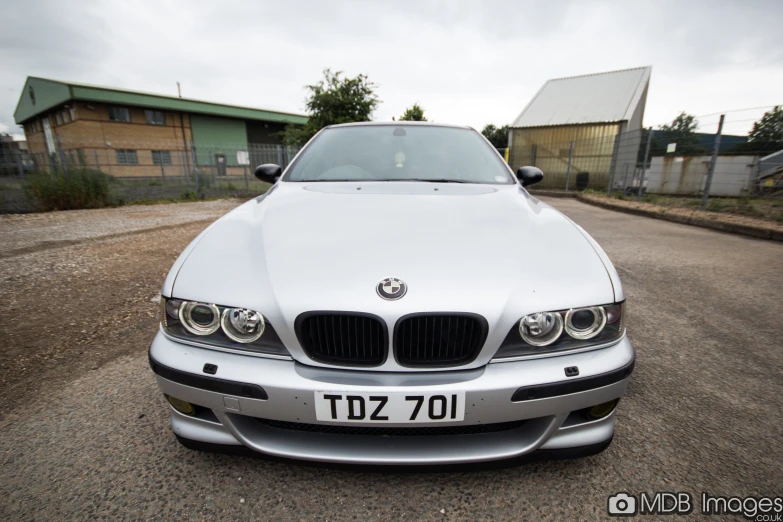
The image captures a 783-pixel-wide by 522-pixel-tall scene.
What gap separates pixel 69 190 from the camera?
8086 millimetres

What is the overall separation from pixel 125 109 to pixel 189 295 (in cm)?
3326

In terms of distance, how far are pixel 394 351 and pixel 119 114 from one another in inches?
1322

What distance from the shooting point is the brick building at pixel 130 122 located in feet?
81.4

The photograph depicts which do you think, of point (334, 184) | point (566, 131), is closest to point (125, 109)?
point (566, 131)

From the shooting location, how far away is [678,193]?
40.5ft

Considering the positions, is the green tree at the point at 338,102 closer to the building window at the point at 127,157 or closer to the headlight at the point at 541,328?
the headlight at the point at 541,328

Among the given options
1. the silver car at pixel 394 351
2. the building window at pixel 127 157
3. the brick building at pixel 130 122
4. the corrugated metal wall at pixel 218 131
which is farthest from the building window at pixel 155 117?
the silver car at pixel 394 351

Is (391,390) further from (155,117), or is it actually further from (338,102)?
(155,117)

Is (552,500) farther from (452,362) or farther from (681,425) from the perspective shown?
(681,425)

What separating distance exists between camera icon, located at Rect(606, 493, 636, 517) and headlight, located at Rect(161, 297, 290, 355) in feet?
3.76

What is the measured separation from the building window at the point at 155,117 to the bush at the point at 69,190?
23.7 meters

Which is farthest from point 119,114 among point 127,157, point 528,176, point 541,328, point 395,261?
point 541,328

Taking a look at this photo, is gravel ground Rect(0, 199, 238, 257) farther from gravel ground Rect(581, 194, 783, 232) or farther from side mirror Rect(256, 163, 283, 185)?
gravel ground Rect(581, 194, 783, 232)

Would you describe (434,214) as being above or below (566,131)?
below
